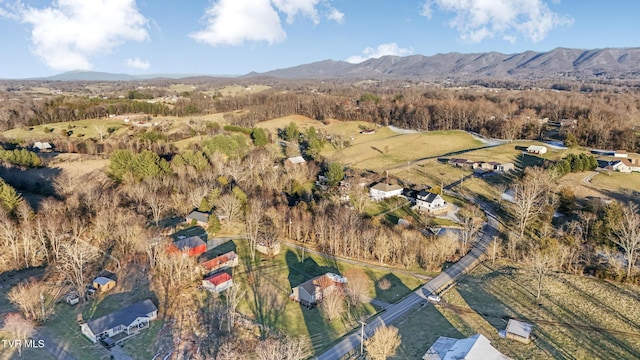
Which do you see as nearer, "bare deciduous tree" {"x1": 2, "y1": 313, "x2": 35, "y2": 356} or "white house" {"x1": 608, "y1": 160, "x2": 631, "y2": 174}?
"bare deciduous tree" {"x1": 2, "y1": 313, "x2": 35, "y2": 356}

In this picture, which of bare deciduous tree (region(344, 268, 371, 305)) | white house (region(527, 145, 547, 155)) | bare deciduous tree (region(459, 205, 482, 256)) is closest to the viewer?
bare deciduous tree (region(344, 268, 371, 305))

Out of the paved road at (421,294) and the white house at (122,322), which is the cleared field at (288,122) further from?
the white house at (122,322)

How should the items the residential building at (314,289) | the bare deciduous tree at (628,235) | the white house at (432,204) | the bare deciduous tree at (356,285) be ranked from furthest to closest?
the white house at (432,204) → the bare deciduous tree at (628,235) → the bare deciduous tree at (356,285) → the residential building at (314,289)

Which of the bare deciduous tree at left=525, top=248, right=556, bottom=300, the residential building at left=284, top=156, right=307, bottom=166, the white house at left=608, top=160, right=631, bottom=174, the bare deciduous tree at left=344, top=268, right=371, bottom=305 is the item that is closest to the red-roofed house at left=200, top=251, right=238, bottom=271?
the bare deciduous tree at left=344, top=268, right=371, bottom=305

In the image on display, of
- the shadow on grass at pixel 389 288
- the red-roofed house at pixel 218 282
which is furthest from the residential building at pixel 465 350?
the red-roofed house at pixel 218 282

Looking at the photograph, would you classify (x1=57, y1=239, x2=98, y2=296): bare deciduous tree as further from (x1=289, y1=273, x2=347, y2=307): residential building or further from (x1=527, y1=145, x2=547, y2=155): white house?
(x1=527, y1=145, x2=547, y2=155): white house
